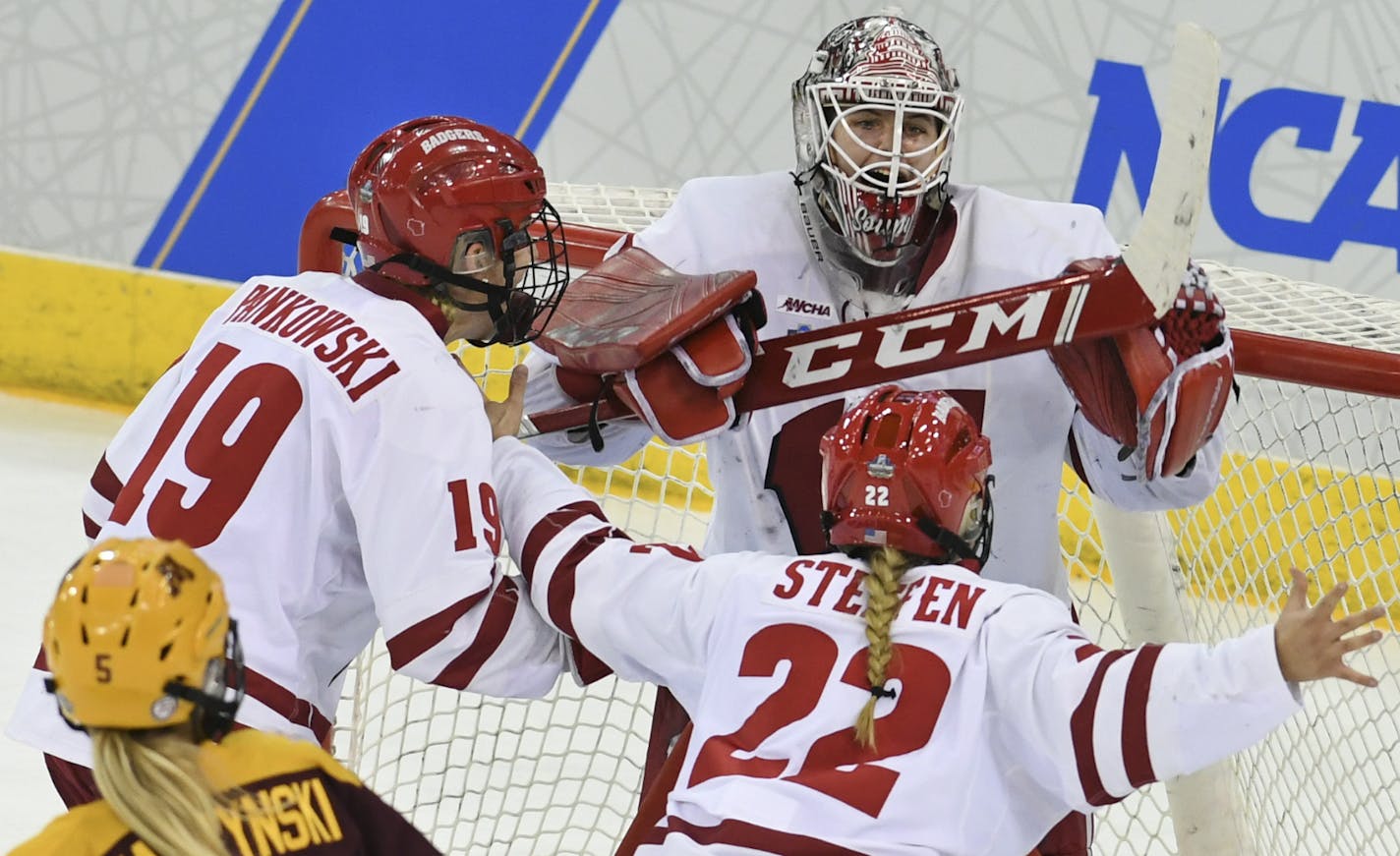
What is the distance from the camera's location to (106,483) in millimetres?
1969

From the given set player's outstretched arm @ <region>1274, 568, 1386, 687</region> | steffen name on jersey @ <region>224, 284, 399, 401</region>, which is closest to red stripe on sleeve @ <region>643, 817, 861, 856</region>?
player's outstretched arm @ <region>1274, 568, 1386, 687</region>

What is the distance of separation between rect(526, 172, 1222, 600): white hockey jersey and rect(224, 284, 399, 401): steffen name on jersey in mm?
401

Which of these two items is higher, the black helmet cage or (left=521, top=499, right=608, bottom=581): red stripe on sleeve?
the black helmet cage

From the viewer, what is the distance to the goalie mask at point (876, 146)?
206 centimetres

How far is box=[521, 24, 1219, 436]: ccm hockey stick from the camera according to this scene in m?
1.79

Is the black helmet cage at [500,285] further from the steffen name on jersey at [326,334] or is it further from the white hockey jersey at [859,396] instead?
the white hockey jersey at [859,396]

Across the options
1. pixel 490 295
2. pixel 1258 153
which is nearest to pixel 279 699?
pixel 490 295

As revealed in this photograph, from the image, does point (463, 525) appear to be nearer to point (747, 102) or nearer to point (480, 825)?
point (480, 825)

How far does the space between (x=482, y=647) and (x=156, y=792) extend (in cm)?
60

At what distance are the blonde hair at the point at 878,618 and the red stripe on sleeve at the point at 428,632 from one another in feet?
1.29

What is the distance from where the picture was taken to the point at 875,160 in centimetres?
206

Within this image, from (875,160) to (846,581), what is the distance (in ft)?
1.72

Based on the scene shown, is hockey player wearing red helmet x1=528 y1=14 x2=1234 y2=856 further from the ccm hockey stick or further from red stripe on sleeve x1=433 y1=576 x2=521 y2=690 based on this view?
red stripe on sleeve x1=433 y1=576 x2=521 y2=690

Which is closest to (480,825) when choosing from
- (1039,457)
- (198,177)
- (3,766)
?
(3,766)
